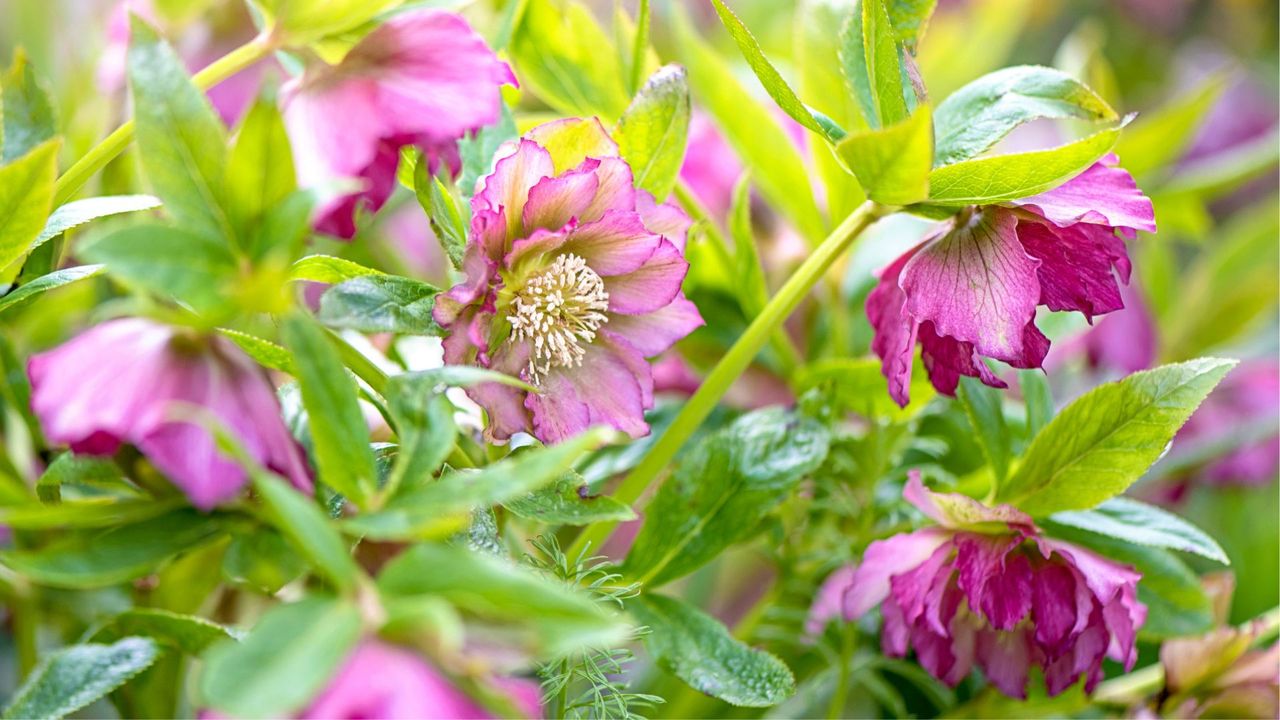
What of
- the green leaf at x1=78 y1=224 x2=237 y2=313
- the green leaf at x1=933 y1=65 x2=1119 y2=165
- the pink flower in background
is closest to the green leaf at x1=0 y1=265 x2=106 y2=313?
Answer: the green leaf at x1=78 y1=224 x2=237 y2=313

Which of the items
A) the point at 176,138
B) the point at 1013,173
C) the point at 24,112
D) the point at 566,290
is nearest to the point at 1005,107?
the point at 1013,173

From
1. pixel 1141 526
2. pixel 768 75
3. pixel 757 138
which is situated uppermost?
pixel 768 75

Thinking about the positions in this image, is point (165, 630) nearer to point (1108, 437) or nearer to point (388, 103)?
point (388, 103)

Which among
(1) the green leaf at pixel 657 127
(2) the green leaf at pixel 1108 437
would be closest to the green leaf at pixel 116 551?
(1) the green leaf at pixel 657 127

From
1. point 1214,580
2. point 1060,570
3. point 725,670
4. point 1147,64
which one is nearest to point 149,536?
point 725,670

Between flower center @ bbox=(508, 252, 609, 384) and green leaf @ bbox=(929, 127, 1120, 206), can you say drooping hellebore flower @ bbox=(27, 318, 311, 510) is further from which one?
green leaf @ bbox=(929, 127, 1120, 206)

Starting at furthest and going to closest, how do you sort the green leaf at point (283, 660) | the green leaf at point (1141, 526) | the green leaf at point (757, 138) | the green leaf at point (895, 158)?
the green leaf at point (757, 138), the green leaf at point (1141, 526), the green leaf at point (895, 158), the green leaf at point (283, 660)

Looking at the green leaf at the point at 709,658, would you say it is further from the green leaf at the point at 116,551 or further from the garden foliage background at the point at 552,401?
the green leaf at the point at 116,551

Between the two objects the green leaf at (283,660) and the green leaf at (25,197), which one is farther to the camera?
the green leaf at (25,197)
